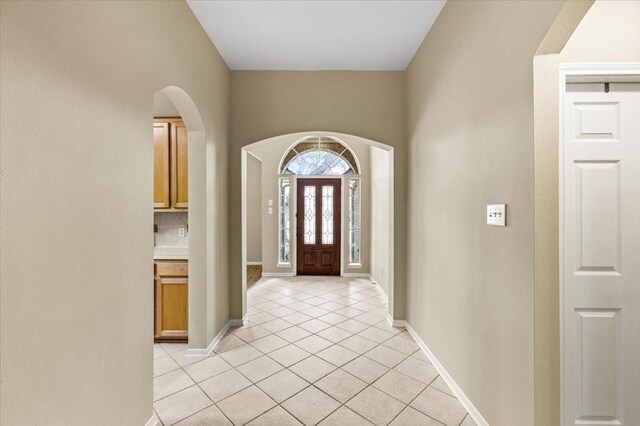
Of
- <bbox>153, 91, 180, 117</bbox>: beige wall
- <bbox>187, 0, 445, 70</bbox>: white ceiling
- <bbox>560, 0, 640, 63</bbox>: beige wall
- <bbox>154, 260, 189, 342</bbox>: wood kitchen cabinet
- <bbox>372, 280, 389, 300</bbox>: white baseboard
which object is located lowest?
<bbox>372, 280, 389, 300</bbox>: white baseboard

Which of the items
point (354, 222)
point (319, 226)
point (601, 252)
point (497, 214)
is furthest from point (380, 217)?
point (601, 252)

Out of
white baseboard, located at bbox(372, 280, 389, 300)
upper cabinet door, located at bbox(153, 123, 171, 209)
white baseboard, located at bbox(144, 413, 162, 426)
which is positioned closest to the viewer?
white baseboard, located at bbox(144, 413, 162, 426)

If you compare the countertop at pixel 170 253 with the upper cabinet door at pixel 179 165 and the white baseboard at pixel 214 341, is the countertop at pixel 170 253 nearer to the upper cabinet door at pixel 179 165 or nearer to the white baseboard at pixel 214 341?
the upper cabinet door at pixel 179 165

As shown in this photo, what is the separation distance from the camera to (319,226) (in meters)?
6.36

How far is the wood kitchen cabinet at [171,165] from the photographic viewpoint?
3129mm

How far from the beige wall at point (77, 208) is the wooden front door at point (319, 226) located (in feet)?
14.5

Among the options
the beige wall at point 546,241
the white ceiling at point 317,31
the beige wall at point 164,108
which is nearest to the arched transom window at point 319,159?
the white ceiling at point 317,31

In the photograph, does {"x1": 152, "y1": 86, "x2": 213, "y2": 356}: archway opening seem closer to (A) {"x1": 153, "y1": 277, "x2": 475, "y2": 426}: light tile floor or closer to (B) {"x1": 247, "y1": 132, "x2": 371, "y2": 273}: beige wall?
(A) {"x1": 153, "y1": 277, "x2": 475, "y2": 426}: light tile floor

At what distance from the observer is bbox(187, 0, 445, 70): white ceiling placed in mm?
2510

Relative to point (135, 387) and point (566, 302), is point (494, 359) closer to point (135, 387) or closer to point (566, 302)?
point (566, 302)

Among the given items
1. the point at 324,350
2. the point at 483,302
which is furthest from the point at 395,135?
the point at 324,350

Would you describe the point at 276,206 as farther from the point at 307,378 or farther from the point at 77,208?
the point at 77,208

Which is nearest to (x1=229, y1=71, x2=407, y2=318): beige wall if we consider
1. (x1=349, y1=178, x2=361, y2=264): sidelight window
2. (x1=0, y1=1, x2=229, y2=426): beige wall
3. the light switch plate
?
(x1=0, y1=1, x2=229, y2=426): beige wall

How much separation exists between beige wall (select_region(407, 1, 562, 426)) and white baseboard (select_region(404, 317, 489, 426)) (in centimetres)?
5
